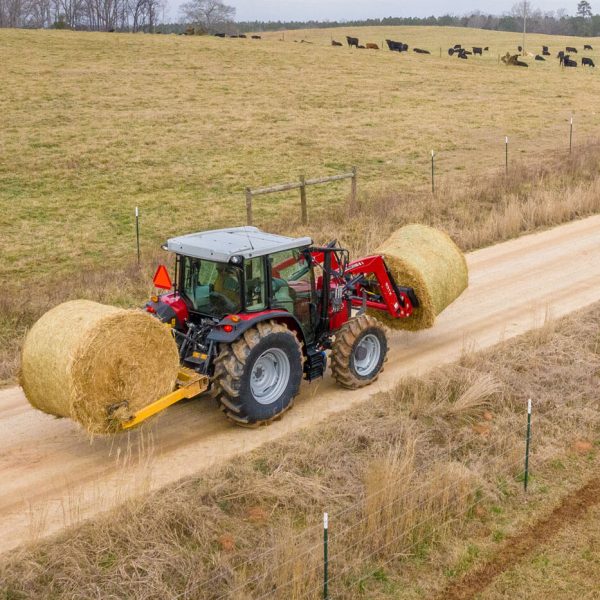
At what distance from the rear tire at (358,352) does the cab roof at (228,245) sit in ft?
4.42

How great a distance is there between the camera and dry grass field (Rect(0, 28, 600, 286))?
80.6 feet

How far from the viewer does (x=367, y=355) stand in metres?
11.9

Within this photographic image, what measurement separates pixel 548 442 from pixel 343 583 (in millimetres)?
3790

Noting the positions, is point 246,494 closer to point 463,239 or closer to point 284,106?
point 463,239

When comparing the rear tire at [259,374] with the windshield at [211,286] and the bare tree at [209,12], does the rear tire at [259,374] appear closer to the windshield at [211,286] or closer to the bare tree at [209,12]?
the windshield at [211,286]

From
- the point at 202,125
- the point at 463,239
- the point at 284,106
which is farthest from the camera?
the point at 284,106

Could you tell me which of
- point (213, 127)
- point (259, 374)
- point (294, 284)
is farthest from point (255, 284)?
point (213, 127)

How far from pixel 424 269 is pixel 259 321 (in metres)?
3.67

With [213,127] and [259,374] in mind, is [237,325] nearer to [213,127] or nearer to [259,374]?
[259,374]

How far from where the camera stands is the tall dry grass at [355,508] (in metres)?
7.52

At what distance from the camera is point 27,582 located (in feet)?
24.1

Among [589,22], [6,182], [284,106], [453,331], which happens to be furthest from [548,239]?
[589,22]

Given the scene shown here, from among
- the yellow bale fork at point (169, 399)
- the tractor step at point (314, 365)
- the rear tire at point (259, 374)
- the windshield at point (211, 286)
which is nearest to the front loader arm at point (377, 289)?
the tractor step at point (314, 365)

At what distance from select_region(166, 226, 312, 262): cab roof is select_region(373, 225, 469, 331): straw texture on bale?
234 centimetres
